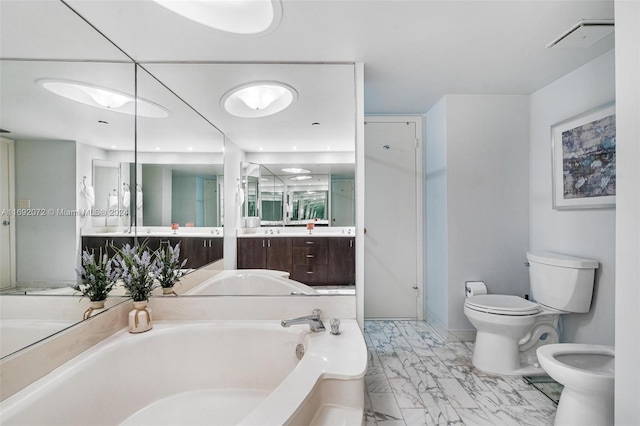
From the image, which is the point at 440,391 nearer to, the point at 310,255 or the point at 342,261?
the point at 342,261

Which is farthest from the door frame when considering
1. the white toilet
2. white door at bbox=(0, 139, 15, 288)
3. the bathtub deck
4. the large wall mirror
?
white door at bbox=(0, 139, 15, 288)

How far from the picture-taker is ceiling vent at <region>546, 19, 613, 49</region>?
1582 mm

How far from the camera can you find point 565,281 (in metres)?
2.04

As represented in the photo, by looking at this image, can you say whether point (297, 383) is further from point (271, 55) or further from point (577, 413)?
point (271, 55)

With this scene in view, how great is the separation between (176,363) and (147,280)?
1.62ft

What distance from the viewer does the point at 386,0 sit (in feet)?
4.63

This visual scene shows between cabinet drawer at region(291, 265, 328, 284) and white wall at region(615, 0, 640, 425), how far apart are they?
1.43 metres

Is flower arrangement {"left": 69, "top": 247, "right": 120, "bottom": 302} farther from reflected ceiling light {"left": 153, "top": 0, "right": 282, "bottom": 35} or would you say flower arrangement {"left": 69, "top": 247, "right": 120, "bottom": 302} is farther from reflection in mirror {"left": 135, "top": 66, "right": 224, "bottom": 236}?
reflected ceiling light {"left": 153, "top": 0, "right": 282, "bottom": 35}

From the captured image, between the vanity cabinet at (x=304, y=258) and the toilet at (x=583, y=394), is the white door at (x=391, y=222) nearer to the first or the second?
the vanity cabinet at (x=304, y=258)

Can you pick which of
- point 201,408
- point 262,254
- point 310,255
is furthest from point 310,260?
point 201,408

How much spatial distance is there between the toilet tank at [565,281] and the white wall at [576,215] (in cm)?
8

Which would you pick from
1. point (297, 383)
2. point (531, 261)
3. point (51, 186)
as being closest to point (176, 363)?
point (297, 383)

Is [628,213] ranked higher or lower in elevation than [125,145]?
lower

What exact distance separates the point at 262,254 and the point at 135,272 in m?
0.73
